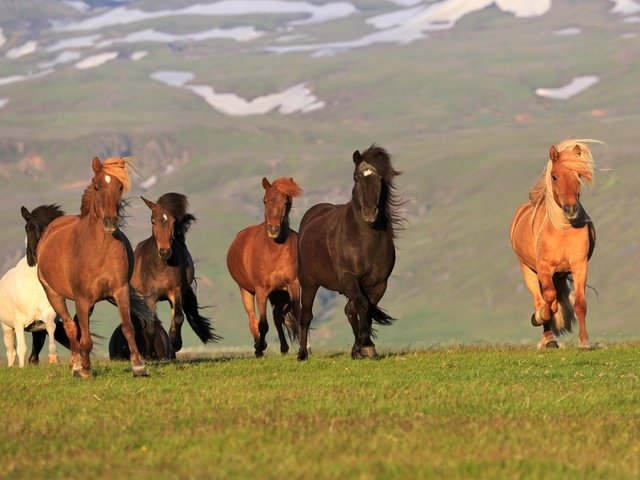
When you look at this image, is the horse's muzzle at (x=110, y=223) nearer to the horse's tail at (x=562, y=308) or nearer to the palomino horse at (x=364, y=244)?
the palomino horse at (x=364, y=244)

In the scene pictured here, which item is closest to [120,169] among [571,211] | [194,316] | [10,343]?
[571,211]

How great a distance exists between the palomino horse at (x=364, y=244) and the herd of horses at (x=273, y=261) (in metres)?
0.02

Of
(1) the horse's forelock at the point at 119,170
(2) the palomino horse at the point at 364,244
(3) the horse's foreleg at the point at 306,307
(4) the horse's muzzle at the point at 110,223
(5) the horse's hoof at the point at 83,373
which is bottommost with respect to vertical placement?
(5) the horse's hoof at the point at 83,373

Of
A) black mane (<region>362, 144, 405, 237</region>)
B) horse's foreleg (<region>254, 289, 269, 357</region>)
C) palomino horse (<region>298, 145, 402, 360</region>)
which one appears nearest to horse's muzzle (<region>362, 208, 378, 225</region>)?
palomino horse (<region>298, 145, 402, 360</region>)

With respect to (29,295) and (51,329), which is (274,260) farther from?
(29,295)

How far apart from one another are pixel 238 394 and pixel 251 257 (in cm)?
892

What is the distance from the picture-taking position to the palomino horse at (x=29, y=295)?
69.9ft

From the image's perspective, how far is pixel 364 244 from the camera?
18.7m

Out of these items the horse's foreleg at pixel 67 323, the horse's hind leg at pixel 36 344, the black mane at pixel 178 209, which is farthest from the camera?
the horse's hind leg at pixel 36 344

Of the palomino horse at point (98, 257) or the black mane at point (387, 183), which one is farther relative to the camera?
the black mane at point (387, 183)

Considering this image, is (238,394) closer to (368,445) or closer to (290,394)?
(290,394)

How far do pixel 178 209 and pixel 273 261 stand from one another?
222 cm

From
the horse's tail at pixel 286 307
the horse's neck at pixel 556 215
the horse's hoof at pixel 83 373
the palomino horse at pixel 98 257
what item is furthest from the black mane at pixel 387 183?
the horse's tail at pixel 286 307

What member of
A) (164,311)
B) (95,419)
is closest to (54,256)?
(95,419)
